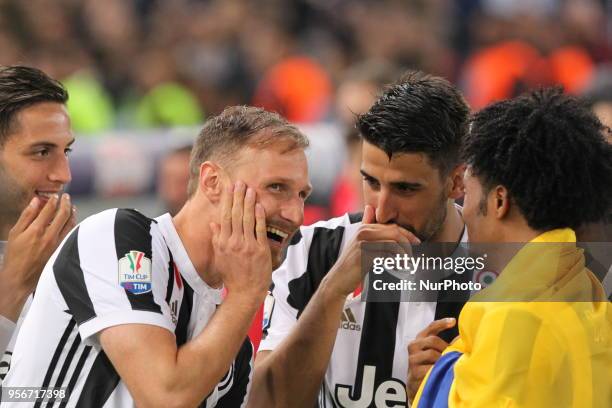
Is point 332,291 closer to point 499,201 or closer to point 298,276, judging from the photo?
point 298,276

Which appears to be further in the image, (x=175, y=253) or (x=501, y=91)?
(x=501, y=91)

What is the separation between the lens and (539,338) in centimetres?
252

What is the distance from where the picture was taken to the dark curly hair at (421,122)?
338cm

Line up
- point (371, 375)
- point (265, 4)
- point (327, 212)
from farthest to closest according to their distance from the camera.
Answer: point (265, 4) → point (327, 212) → point (371, 375)

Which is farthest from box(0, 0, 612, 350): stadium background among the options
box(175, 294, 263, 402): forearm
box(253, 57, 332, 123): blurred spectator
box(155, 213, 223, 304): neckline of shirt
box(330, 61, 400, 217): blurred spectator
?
box(175, 294, 263, 402): forearm

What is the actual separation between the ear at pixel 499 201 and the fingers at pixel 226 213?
743 mm

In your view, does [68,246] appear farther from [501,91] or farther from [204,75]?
[204,75]

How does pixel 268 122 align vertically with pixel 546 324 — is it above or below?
above

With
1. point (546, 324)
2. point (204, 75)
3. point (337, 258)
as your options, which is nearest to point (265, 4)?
point (204, 75)

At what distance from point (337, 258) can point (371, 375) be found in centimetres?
40

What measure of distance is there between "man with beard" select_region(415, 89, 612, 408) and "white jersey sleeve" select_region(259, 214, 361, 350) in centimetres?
79

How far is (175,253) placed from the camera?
307 centimetres

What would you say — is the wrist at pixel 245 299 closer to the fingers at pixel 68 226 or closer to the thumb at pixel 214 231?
the thumb at pixel 214 231

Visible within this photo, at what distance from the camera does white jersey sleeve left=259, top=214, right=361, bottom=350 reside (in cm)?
351
